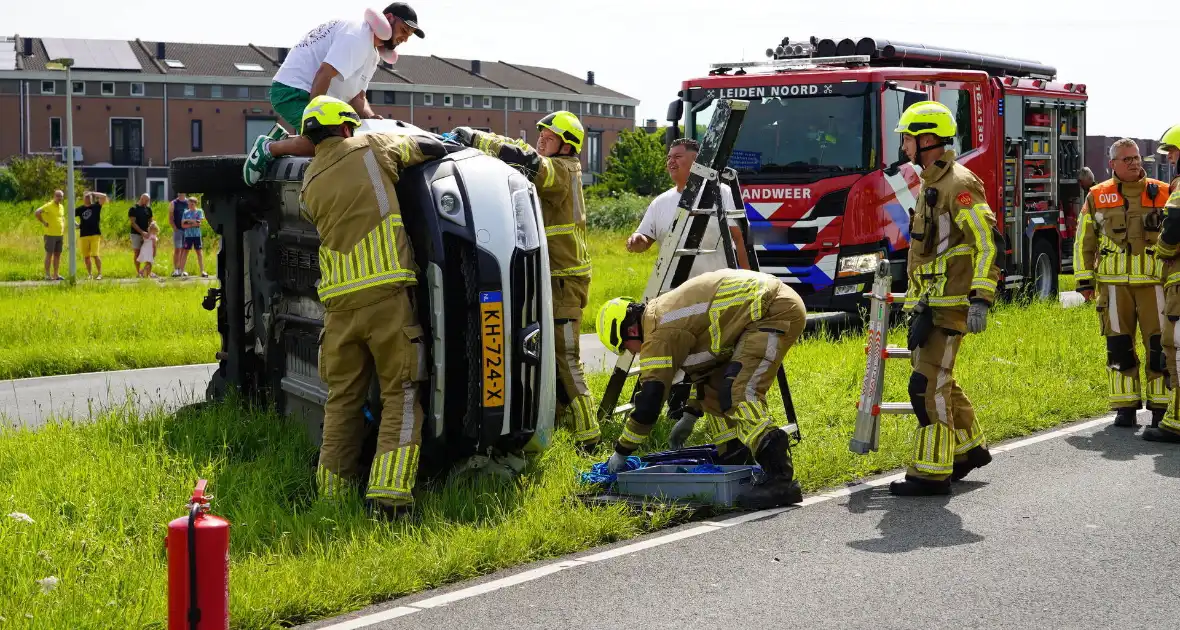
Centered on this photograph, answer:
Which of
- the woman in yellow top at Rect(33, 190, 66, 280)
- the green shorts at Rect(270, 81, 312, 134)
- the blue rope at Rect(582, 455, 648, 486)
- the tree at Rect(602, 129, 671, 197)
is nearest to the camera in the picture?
the blue rope at Rect(582, 455, 648, 486)

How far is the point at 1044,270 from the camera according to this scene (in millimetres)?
18281

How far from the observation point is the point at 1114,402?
962 cm

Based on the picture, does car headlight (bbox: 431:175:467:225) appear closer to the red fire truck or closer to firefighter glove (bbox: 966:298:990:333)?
firefighter glove (bbox: 966:298:990:333)

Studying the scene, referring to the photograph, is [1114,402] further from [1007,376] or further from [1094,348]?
[1094,348]

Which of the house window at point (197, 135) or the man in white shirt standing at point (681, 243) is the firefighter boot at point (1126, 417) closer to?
the man in white shirt standing at point (681, 243)

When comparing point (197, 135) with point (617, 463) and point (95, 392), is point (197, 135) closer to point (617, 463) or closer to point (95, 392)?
point (95, 392)

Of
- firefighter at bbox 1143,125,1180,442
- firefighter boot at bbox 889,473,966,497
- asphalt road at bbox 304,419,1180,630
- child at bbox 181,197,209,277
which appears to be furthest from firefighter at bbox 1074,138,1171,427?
child at bbox 181,197,209,277

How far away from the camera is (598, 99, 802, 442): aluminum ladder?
27.3 ft

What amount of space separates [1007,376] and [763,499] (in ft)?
16.2

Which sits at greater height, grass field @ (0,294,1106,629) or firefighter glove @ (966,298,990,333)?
firefighter glove @ (966,298,990,333)

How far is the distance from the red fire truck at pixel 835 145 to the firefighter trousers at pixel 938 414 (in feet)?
20.7

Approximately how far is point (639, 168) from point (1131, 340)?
6508 cm

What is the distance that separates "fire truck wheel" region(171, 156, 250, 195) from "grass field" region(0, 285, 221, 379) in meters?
5.00

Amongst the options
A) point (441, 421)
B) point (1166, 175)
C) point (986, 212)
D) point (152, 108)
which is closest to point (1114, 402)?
point (986, 212)
